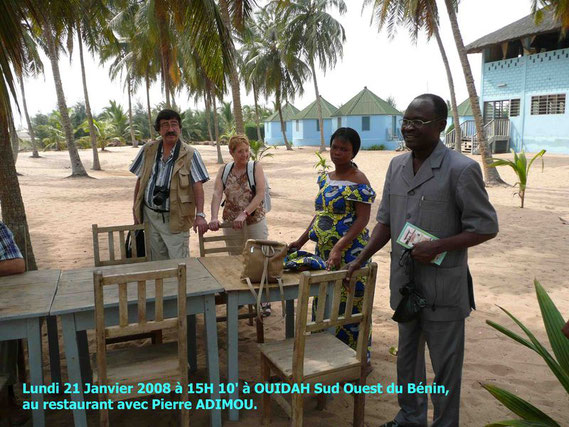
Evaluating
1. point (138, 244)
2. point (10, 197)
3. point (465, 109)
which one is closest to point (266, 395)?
point (138, 244)

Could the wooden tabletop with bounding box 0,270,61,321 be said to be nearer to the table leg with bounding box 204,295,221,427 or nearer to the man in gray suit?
the table leg with bounding box 204,295,221,427

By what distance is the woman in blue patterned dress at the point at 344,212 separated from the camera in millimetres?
3139

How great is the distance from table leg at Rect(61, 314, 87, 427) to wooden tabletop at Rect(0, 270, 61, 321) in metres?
0.12

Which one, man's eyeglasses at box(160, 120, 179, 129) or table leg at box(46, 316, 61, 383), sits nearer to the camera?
table leg at box(46, 316, 61, 383)

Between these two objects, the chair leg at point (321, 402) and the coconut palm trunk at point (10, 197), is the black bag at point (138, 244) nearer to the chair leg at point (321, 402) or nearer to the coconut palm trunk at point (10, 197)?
the coconut palm trunk at point (10, 197)

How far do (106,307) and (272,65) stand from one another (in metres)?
30.8

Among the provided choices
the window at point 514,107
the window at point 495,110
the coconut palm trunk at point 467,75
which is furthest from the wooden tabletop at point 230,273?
the window at point 495,110

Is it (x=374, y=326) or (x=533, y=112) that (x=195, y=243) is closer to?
(x=374, y=326)

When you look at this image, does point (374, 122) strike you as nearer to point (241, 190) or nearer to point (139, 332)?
point (241, 190)

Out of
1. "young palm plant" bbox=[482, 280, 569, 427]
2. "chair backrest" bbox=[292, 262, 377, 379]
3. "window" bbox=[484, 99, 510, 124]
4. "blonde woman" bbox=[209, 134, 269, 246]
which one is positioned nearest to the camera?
"young palm plant" bbox=[482, 280, 569, 427]

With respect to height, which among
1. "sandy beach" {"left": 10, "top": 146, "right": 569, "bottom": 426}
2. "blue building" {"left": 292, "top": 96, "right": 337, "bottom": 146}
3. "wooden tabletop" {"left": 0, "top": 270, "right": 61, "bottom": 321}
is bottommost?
"sandy beach" {"left": 10, "top": 146, "right": 569, "bottom": 426}

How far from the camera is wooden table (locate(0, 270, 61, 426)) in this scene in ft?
7.77

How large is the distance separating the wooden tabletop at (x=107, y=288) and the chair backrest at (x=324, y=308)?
1.86 ft

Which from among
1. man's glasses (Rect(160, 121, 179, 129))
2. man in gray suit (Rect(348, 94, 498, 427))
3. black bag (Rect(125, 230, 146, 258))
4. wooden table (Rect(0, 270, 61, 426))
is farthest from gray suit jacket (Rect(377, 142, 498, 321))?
black bag (Rect(125, 230, 146, 258))
